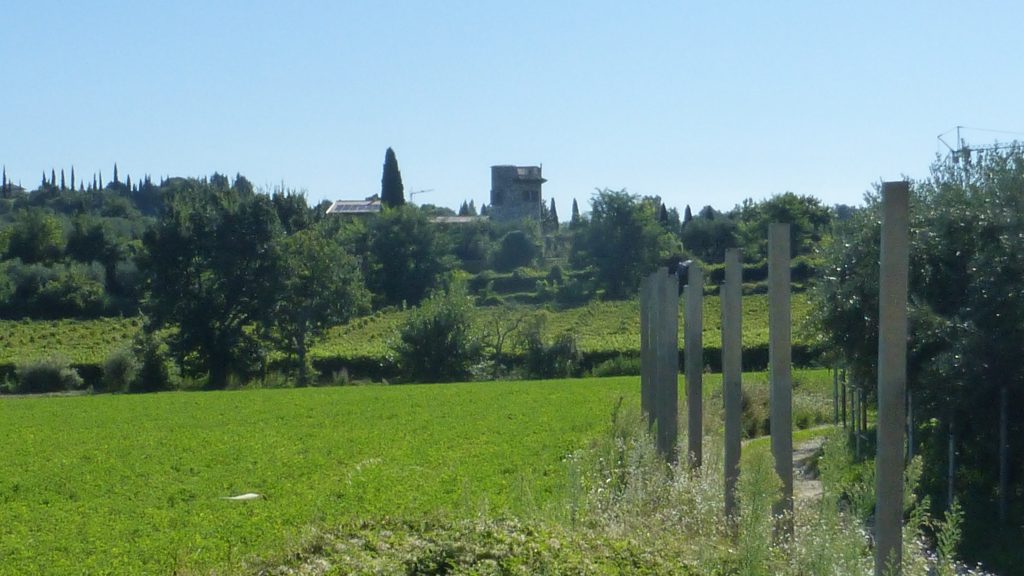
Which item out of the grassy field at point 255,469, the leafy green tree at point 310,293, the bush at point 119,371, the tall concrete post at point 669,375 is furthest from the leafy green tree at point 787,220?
the tall concrete post at point 669,375

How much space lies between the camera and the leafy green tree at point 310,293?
173 feet

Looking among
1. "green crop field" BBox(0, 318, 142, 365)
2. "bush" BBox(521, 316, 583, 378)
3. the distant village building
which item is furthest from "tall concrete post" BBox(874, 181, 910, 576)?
the distant village building

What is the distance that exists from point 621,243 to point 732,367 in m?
68.7

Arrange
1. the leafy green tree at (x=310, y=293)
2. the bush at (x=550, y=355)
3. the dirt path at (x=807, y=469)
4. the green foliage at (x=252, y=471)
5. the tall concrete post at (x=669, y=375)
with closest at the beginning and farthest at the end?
the green foliage at (x=252, y=471), the tall concrete post at (x=669, y=375), the dirt path at (x=807, y=469), the bush at (x=550, y=355), the leafy green tree at (x=310, y=293)

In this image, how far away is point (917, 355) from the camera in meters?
14.1

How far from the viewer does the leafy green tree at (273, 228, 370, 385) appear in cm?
5269

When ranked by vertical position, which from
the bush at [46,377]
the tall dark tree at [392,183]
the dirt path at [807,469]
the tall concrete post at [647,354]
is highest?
the tall dark tree at [392,183]

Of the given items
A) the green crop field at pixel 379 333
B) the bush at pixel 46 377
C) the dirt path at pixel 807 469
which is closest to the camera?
the dirt path at pixel 807 469

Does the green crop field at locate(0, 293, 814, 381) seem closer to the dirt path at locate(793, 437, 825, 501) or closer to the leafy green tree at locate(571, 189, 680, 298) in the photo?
the leafy green tree at locate(571, 189, 680, 298)

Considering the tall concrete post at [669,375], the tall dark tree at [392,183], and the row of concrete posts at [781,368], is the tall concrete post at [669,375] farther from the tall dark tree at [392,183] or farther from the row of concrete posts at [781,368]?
the tall dark tree at [392,183]

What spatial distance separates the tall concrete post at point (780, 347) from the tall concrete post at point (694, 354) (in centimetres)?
303

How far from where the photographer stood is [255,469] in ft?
55.2

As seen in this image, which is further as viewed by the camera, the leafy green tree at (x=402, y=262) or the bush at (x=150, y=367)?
the leafy green tree at (x=402, y=262)

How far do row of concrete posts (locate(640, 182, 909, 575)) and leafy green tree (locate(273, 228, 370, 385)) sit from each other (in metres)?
40.5
